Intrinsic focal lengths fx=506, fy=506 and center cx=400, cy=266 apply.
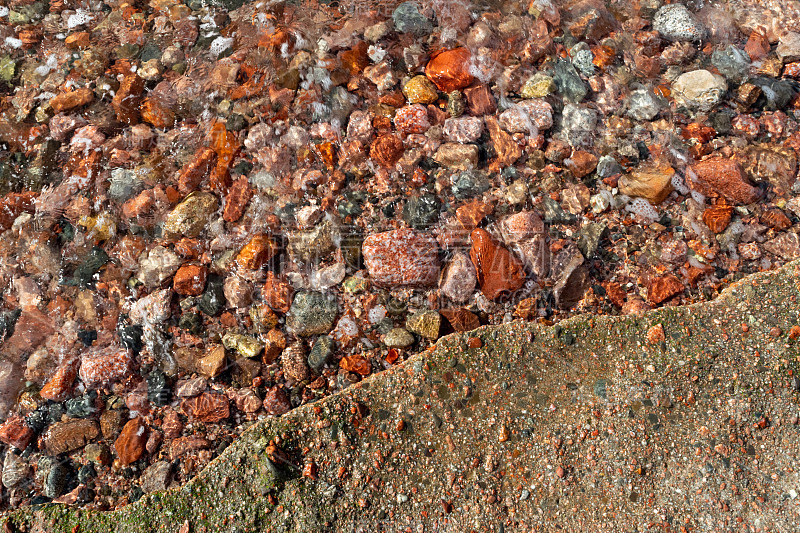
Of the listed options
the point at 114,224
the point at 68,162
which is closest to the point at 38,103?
the point at 68,162

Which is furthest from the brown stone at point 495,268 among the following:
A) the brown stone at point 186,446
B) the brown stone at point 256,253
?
the brown stone at point 186,446

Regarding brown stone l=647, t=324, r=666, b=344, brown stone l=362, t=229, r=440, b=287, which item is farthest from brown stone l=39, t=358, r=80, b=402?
brown stone l=647, t=324, r=666, b=344

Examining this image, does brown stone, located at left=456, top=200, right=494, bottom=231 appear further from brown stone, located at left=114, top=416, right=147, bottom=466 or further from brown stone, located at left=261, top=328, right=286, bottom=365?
brown stone, located at left=114, top=416, right=147, bottom=466

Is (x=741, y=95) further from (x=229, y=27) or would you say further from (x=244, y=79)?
(x=229, y=27)

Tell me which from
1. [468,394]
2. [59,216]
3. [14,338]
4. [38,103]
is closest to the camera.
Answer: [468,394]

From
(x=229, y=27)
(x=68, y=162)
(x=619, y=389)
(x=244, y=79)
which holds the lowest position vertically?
(x=619, y=389)

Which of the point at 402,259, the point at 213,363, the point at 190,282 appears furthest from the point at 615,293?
the point at 190,282

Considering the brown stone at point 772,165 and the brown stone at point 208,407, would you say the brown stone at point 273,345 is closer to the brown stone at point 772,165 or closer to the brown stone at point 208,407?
the brown stone at point 208,407
